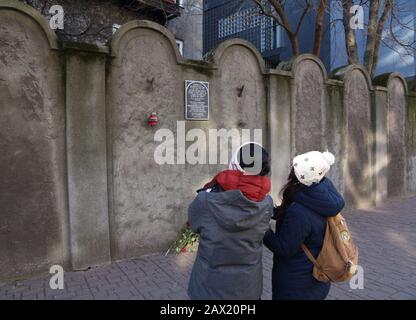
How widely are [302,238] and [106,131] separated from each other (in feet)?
10.4

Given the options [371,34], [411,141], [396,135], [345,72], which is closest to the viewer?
[345,72]

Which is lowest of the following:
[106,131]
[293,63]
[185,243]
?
[185,243]

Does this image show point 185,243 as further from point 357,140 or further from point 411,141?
point 411,141

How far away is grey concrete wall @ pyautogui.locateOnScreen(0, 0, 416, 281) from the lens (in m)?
4.15

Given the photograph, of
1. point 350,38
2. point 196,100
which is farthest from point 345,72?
point 196,100

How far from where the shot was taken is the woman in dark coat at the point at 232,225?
2162 millimetres

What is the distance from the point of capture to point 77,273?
14.6ft

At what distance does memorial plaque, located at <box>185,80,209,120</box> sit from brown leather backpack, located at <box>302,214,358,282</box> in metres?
3.40

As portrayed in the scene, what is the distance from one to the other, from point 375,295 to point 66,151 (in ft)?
12.6

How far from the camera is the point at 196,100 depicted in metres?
5.49

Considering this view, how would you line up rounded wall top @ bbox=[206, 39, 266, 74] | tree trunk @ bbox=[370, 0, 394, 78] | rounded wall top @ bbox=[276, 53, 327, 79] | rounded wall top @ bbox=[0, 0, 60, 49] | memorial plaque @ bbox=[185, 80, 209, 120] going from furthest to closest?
tree trunk @ bbox=[370, 0, 394, 78], rounded wall top @ bbox=[276, 53, 327, 79], rounded wall top @ bbox=[206, 39, 266, 74], memorial plaque @ bbox=[185, 80, 209, 120], rounded wall top @ bbox=[0, 0, 60, 49]

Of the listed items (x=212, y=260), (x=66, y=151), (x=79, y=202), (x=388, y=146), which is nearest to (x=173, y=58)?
(x=66, y=151)

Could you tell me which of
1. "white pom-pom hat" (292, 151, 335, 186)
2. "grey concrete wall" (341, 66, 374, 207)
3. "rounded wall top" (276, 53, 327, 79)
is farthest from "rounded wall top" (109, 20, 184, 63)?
"grey concrete wall" (341, 66, 374, 207)

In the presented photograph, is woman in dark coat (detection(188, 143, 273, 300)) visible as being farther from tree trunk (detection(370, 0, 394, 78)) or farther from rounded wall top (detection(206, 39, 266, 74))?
tree trunk (detection(370, 0, 394, 78))
